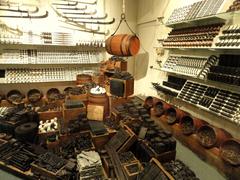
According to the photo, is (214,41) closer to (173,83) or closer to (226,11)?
(226,11)

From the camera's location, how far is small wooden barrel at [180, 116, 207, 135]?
9.83ft

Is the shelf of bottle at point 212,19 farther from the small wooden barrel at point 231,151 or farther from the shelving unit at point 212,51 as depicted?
the small wooden barrel at point 231,151

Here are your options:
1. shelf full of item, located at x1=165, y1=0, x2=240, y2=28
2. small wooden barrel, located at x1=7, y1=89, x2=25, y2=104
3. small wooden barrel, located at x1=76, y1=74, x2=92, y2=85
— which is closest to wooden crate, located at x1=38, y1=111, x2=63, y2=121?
small wooden barrel, located at x1=7, y1=89, x2=25, y2=104

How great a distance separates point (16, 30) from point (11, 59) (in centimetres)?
67

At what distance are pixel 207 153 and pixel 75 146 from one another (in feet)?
6.24

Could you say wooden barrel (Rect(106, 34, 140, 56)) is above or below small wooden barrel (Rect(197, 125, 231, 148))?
above

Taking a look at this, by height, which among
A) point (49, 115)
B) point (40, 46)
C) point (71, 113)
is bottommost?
point (49, 115)

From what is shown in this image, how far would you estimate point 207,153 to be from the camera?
2.77 m

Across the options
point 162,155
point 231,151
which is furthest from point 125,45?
point 231,151

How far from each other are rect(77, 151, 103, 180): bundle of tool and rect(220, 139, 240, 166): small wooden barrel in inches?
62.4

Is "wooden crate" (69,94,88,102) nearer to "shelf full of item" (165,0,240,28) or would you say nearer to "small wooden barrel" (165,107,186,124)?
"small wooden barrel" (165,107,186,124)

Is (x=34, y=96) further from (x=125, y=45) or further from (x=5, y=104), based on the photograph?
(x=125, y=45)

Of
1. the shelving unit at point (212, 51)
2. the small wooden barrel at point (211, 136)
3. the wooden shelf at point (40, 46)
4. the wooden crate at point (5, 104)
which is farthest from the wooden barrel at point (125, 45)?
the wooden crate at point (5, 104)

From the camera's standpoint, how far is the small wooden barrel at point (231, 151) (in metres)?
2.38
